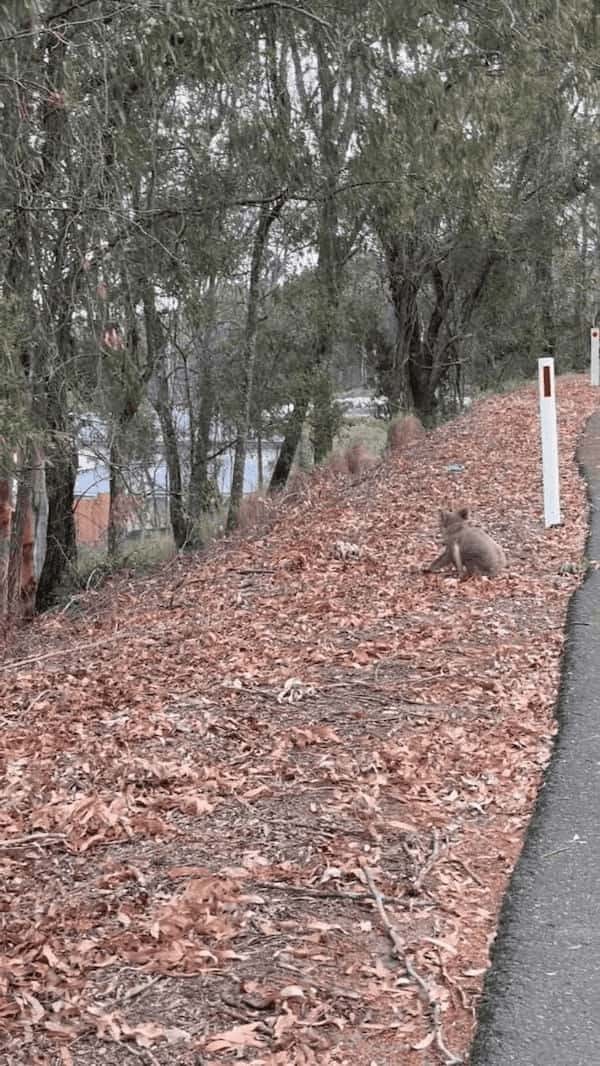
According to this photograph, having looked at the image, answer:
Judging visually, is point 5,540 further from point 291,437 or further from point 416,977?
point 416,977

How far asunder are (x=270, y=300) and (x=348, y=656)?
55.9 ft

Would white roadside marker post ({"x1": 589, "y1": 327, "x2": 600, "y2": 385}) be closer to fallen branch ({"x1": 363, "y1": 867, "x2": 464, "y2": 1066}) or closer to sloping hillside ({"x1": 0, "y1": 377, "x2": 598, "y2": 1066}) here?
sloping hillside ({"x1": 0, "y1": 377, "x2": 598, "y2": 1066})

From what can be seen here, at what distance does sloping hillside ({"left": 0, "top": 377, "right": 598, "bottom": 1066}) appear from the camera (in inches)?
131

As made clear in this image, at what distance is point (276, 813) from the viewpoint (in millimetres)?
4570

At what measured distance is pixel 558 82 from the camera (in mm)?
14734

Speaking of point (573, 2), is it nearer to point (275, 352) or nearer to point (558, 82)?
point (558, 82)

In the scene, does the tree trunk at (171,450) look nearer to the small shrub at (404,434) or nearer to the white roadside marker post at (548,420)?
the small shrub at (404,434)

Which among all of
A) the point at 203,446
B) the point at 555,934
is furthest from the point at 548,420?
the point at 203,446

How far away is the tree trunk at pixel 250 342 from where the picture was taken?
59.6 feet

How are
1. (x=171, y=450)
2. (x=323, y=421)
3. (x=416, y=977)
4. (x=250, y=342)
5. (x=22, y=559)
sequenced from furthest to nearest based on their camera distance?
1. (x=323, y=421)
2. (x=171, y=450)
3. (x=250, y=342)
4. (x=22, y=559)
5. (x=416, y=977)

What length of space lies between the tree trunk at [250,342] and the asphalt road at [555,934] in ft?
42.8

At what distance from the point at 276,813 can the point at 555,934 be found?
1304 millimetres

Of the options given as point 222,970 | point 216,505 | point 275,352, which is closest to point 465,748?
point 222,970

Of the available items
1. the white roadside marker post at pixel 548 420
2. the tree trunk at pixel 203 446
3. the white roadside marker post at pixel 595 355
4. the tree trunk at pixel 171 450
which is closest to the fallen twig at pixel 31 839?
the white roadside marker post at pixel 548 420
